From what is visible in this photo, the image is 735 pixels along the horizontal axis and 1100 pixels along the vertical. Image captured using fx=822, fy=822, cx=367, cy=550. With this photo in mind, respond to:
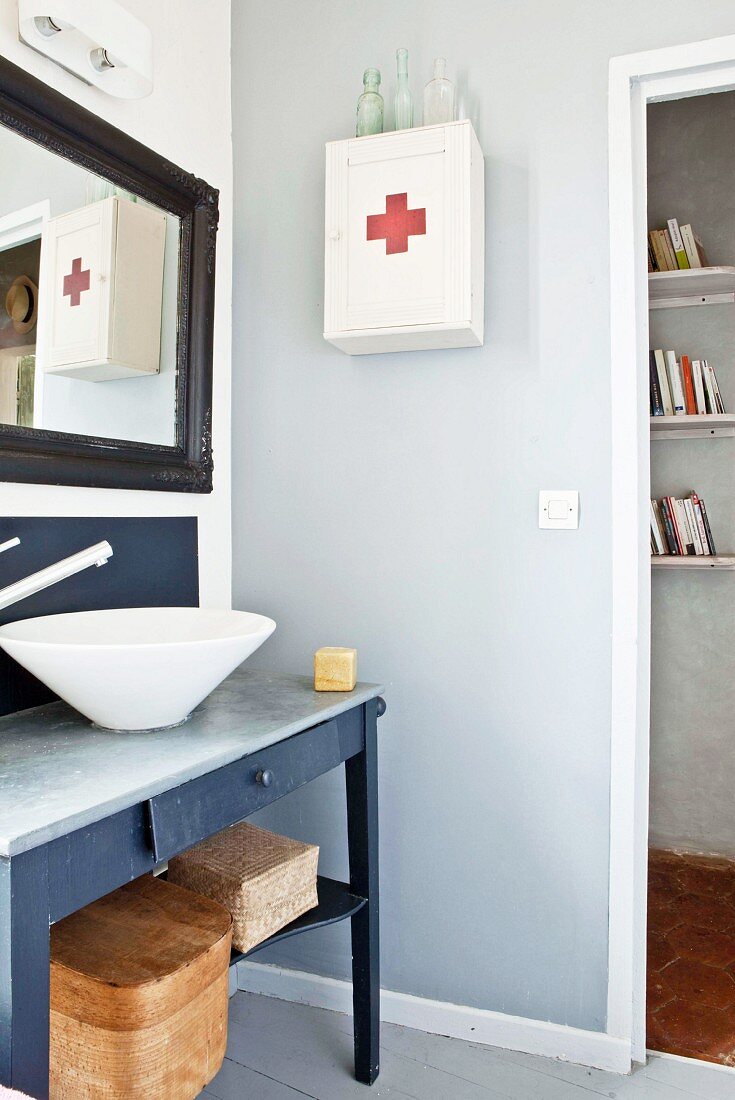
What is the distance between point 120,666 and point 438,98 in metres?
1.30

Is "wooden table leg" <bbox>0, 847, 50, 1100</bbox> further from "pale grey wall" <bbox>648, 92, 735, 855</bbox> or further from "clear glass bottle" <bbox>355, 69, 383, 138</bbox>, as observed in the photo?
"pale grey wall" <bbox>648, 92, 735, 855</bbox>

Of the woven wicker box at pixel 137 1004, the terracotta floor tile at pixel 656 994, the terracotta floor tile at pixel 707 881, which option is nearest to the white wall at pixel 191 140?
the woven wicker box at pixel 137 1004

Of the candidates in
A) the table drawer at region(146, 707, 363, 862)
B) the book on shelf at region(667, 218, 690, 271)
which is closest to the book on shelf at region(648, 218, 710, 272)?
the book on shelf at region(667, 218, 690, 271)

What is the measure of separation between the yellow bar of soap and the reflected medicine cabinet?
0.66 metres

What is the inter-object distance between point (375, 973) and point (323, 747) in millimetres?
516

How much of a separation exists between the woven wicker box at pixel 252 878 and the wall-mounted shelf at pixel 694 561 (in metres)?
1.58

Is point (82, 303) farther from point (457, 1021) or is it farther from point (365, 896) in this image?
point (457, 1021)

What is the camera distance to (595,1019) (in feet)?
5.46

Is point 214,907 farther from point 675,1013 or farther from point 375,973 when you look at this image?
point 675,1013

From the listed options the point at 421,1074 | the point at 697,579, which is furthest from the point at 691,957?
the point at 697,579

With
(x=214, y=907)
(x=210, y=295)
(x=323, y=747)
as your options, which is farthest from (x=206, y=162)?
(x=214, y=907)

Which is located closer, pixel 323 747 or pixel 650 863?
pixel 323 747

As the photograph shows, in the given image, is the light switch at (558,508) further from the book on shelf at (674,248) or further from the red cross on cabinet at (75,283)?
the book on shelf at (674,248)

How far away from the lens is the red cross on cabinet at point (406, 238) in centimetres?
160
